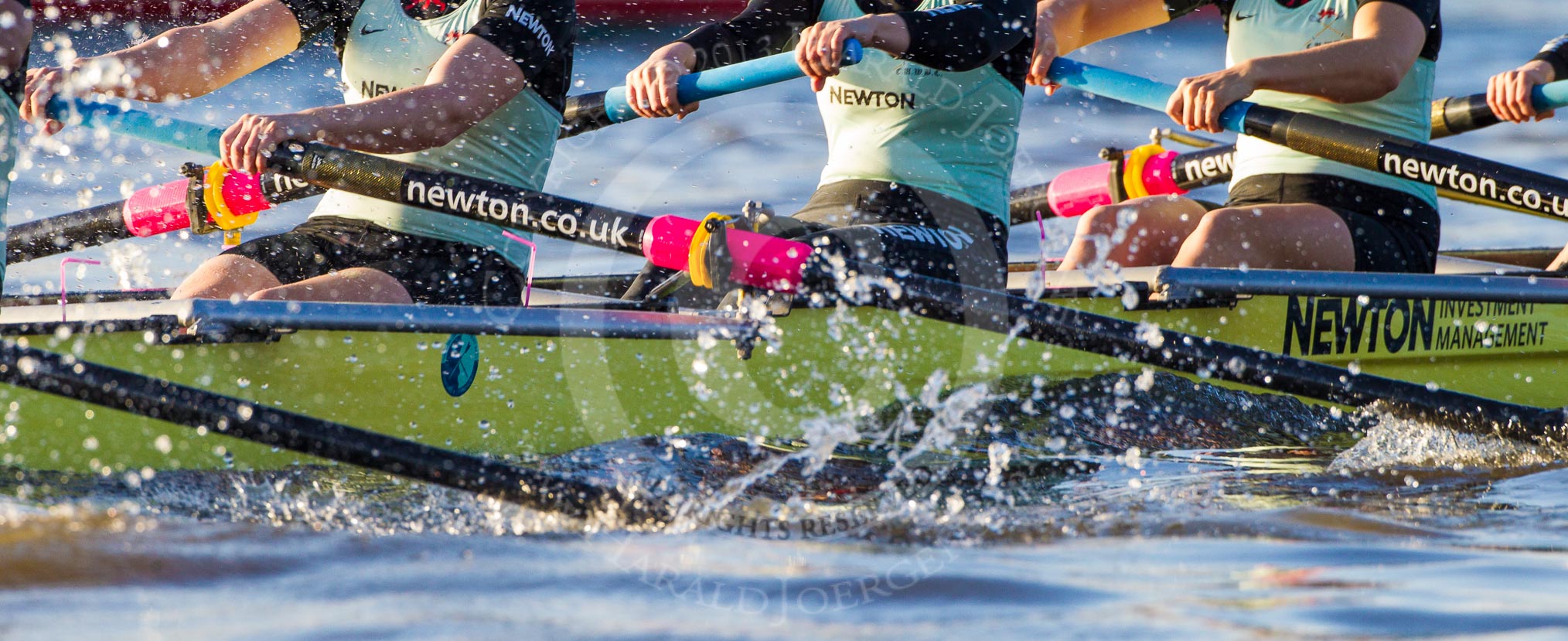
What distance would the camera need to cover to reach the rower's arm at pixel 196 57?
2646 mm

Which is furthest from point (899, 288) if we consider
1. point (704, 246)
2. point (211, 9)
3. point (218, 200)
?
point (211, 9)

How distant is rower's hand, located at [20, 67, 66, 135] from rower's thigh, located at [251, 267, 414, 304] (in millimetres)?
758

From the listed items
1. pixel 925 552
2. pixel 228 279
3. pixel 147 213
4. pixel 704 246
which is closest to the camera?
pixel 925 552

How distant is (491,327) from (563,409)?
223 millimetres

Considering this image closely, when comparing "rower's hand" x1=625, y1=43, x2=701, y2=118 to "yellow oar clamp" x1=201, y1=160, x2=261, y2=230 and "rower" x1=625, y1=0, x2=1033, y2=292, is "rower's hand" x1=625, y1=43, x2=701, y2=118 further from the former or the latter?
"yellow oar clamp" x1=201, y1=160, x2=261, y2=230

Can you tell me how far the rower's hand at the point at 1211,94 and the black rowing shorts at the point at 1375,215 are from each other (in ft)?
0.69

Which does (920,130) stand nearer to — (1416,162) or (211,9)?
(1416,162)

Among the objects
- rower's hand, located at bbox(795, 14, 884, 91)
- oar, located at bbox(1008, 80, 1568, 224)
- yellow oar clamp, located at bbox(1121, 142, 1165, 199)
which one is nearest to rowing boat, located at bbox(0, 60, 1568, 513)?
rower's hand, located at bbox(795, 14, 884, 91)

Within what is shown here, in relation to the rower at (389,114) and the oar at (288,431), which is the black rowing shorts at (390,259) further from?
the oar at (288,431)

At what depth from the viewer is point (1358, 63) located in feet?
8.89

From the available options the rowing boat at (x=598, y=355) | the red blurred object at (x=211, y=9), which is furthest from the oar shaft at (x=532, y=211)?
the red blurred object at (x=211, y=9)

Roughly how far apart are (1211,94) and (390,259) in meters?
1.67

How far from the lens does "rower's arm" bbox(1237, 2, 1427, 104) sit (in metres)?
2.72

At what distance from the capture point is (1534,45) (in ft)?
30.9
